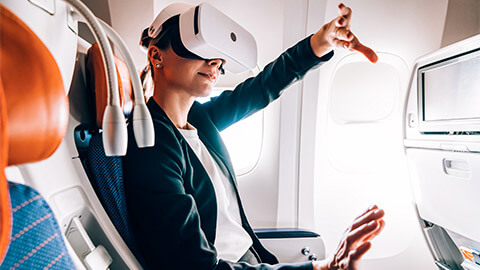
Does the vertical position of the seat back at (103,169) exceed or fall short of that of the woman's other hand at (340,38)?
it falls short

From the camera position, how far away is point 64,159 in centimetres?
89

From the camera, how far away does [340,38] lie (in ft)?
4.07

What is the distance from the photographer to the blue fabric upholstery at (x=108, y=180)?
0.98m

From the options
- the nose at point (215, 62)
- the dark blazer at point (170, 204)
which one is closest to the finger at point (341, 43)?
the nose at point (215, 62)

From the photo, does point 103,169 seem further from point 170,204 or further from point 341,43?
point 341,43

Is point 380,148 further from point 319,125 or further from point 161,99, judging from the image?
point 161,99

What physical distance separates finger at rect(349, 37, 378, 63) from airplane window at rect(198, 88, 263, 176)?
1.00m

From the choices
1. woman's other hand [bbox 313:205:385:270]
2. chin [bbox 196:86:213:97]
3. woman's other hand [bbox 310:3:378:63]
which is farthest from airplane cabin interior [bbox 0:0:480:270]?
woman's other hand [bbox 313:205:385:270]

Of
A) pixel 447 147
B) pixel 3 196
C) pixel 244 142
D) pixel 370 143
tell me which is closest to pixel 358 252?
pixel 3 196

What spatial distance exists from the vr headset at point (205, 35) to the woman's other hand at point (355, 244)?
2.38 ft

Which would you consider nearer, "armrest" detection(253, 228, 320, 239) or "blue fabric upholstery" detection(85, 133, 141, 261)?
"blue fabric upholstery" detection(85, 133, 141, 261)

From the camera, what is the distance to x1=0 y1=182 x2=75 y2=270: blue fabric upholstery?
46 centimetres

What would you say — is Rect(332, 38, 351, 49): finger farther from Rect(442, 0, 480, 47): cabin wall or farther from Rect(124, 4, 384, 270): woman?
Rect(442, 0, 480, 47): cabin wall

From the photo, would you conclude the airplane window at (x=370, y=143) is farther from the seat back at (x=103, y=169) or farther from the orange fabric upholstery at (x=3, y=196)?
the orange fabric upholstery at (x=3, y=196)
